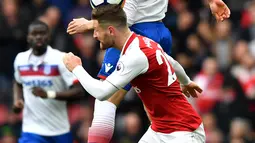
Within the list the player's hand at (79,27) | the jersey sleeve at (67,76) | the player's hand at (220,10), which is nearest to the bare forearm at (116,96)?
the player's hand at (79,27)

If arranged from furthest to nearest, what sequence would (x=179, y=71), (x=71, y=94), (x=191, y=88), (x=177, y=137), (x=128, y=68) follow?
(x=71, y=94), (x=191, y=88), (x=179, y=71), (x=177, y=137), (x=128, y=68)

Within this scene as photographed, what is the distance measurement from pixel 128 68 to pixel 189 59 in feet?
26.0

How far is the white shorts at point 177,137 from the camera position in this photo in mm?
8758

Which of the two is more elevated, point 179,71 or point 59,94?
point 179,71

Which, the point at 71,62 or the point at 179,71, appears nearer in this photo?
the point at 71,62

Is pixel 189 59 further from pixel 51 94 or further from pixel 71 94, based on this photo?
pixel 51 94

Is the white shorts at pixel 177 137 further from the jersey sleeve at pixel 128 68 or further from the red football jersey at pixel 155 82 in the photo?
the jersey sleeve at pixel 128 68

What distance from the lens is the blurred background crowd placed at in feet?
49.0

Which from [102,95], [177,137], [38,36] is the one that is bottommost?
[38,36]

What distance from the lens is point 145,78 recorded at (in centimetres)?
867

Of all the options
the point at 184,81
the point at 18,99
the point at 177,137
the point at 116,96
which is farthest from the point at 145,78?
the point at 18,99

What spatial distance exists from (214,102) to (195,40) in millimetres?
1532

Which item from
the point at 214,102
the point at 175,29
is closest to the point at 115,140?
the point at 214,102

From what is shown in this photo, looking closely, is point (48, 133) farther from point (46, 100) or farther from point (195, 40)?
point (195, 40)
